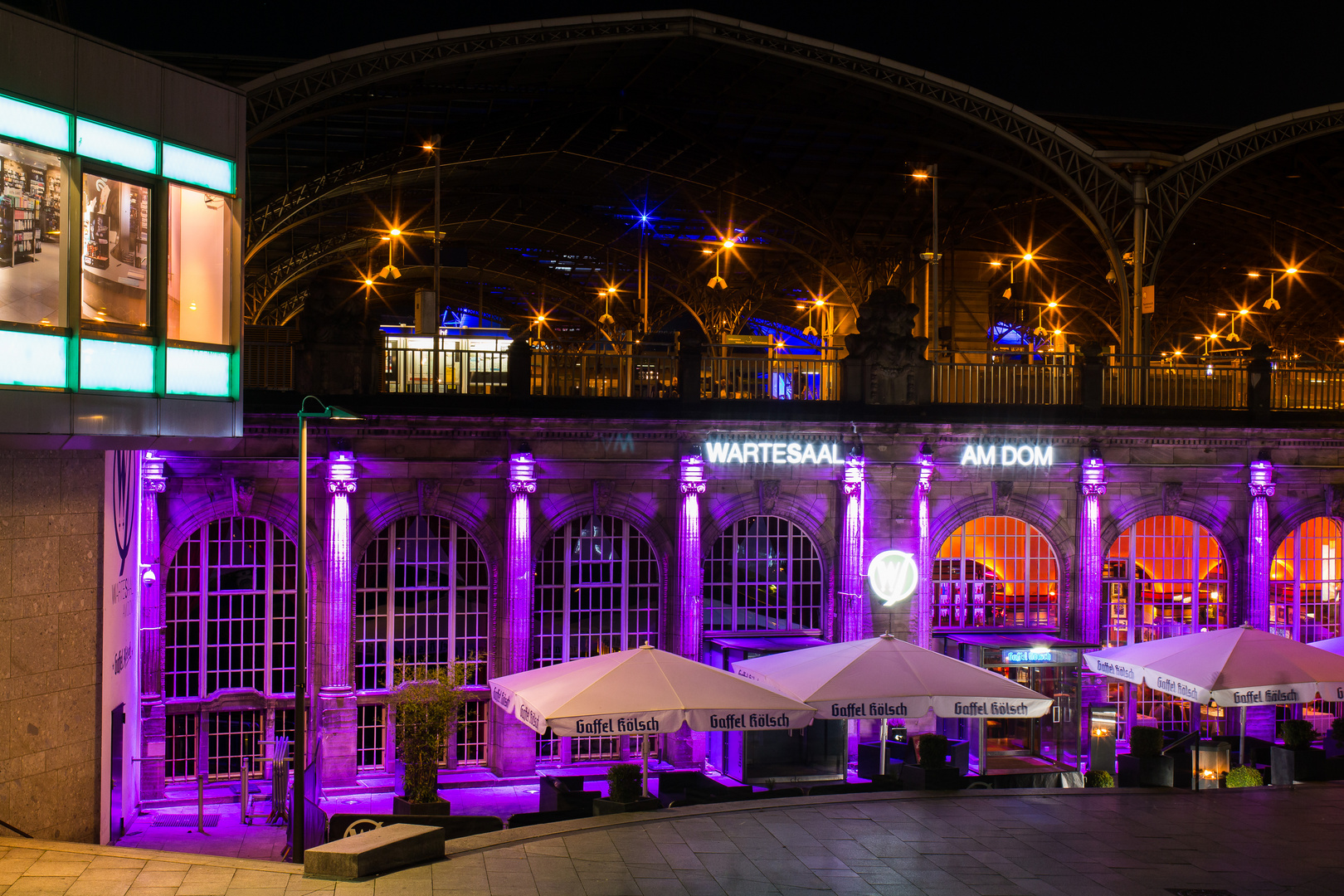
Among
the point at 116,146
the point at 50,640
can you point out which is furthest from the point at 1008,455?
the point at 50,640

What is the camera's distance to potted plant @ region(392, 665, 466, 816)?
1888 centimetres

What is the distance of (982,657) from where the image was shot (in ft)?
84.5

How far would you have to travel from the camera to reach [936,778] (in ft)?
63.9

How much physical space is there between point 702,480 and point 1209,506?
12.5m

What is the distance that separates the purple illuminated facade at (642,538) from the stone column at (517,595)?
46 mm

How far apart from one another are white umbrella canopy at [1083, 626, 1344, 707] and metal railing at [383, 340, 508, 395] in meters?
14.0

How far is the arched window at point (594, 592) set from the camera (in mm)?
25578

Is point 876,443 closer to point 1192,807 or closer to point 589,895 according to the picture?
point 1192,807

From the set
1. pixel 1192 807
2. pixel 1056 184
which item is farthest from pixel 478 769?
pixel 1056 184

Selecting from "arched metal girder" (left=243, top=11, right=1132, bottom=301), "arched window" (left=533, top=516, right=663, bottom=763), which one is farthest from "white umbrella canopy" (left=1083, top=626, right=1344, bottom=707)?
"arched metal girder" (left=243, top=11, right=1132, bottom=301)

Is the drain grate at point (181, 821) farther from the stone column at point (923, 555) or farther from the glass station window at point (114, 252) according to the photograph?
the stone column at point (923, 555)

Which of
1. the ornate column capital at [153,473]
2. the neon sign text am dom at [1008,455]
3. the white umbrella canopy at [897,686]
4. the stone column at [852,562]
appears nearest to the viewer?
the white umbrella canopy at [897,686]

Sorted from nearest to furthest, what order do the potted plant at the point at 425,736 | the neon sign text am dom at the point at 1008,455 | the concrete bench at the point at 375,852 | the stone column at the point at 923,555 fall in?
the concrete bench at the point at 375,852
the potted plant at the point at 425,736
the stone column at the point at 923,555
the neon sign text am dom at the point at 1008,455

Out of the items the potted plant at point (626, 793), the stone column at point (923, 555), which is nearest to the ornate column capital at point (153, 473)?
the potted plant at point (626, 793)
